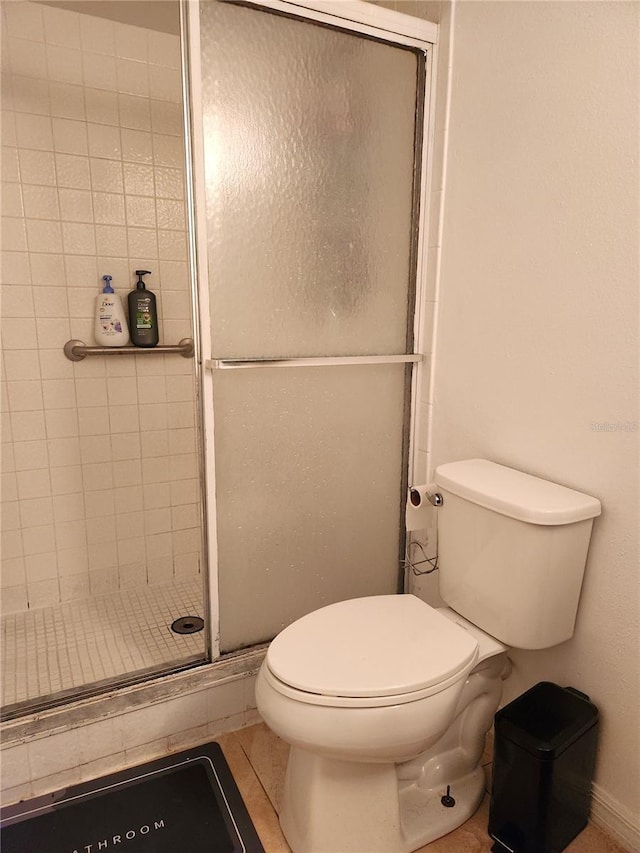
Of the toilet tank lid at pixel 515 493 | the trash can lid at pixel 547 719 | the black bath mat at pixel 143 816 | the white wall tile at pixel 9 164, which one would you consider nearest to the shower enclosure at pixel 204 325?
the white wall tile at pixel 9 164

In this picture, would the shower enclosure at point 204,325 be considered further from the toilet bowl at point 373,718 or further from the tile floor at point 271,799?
the toilet bowl at point 373,718

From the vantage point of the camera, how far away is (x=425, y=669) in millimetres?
1146

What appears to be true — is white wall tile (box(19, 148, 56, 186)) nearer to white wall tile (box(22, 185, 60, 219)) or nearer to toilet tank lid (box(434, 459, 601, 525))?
white wall tile (box(22, 185, 60, 219))

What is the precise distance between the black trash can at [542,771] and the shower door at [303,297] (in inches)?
27.6

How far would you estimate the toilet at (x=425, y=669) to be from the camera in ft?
3.63

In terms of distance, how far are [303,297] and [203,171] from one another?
16.0 inches

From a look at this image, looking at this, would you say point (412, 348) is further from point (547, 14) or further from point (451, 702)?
point (451, 702)

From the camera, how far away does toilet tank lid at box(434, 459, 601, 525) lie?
123 cm

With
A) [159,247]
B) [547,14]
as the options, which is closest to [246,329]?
[159,247]

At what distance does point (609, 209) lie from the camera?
A: 120 centimetres

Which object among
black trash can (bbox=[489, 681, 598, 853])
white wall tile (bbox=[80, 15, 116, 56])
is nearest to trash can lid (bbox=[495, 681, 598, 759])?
black trash can (bbox=[489, 681, 598, 853])

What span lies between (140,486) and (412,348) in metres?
1.18

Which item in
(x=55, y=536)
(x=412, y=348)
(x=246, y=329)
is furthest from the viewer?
(x=55, y=536)

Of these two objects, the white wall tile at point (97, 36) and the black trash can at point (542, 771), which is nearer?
the black trash can at point (542, 771)
